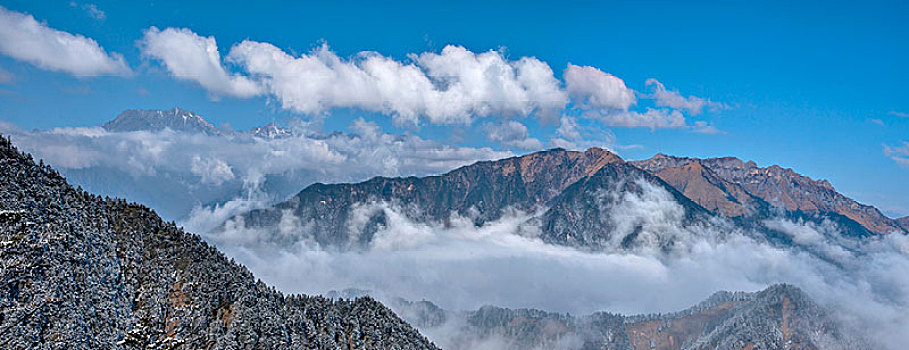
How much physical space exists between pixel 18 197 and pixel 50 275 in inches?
781

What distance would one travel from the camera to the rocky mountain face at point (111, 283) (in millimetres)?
95250

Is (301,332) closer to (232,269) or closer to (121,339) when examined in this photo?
(232,269)

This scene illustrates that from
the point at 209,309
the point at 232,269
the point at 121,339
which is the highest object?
the point at 232,269

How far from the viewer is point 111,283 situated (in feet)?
368

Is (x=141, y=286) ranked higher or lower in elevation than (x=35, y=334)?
higher

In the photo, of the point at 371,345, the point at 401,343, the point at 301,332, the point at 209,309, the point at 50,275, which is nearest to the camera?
the point at 50,275

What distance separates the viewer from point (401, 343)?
196125 millimetres

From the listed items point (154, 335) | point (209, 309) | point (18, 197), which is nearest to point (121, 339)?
point (154, 335)

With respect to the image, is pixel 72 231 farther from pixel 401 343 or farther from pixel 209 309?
pixel 401 343

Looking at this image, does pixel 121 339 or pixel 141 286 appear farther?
pixel 141 286

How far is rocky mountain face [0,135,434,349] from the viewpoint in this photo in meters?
95.2

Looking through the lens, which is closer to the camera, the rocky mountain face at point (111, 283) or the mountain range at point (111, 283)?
the rocky mountain face at point (111, 283)

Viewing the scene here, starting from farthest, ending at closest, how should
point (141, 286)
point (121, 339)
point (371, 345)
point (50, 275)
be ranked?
point (371, 345) → point (141, 286) → point (121, 339) → point (50, 275)

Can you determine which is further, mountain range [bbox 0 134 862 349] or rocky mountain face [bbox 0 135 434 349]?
mountain range [bbox 0 134 862 349]
